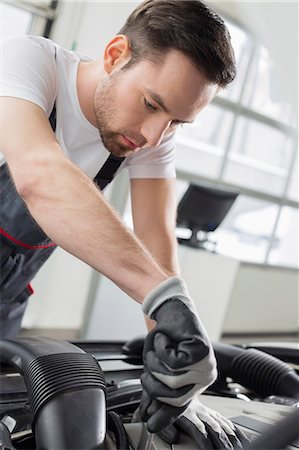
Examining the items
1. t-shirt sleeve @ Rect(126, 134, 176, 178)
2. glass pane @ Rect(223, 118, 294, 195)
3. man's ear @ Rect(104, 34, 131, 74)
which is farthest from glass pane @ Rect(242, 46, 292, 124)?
man's ear @ Rect(104, 34, 131, 74)

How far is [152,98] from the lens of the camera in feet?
3.21

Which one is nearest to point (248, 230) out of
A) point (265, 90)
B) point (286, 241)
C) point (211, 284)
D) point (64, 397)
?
point (286, 241)

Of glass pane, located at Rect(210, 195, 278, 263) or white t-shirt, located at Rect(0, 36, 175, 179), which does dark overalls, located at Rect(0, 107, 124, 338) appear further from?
glass pane, located at Rect(210, 195, 278, 263)

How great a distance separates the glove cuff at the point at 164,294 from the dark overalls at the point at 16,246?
2.06ft

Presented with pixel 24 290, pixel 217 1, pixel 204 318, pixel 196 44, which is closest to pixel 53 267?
pixel 204 318

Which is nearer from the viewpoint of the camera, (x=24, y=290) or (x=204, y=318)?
(x=24, y=290)

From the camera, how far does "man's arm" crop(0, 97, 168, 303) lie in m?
0.75

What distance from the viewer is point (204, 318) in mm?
3379

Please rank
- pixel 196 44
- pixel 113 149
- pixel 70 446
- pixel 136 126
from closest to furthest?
pixel 70 446
pixel 196 44
pixel 136 126
pixel 113 149

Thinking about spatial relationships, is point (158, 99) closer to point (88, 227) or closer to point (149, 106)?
point (149, 106)

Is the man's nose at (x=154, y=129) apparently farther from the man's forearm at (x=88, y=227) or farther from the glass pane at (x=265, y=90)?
the glass pane at (x=265, y=90)

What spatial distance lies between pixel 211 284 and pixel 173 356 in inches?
110

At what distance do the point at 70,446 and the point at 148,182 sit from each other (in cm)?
79

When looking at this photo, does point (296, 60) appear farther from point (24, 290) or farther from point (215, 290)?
point (24, 290)
